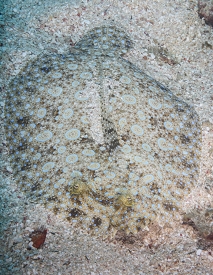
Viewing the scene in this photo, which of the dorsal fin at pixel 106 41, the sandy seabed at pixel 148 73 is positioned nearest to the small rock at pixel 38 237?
the sandy seabed at pixel 148 73

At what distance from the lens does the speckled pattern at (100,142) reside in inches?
152

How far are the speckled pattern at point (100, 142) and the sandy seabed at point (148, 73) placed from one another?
29cm

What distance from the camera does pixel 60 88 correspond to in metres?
4.62

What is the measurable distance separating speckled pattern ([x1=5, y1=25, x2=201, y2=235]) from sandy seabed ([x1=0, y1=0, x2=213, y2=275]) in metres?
0.29

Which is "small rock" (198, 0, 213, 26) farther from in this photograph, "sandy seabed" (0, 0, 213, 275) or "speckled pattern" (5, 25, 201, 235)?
"speckled pattern" (5, 25, 201, 235)

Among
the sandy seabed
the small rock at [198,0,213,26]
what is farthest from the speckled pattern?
the small rock at [198,0,213,26]

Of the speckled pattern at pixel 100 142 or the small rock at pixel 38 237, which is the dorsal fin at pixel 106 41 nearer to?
the speckled pattern at pixel 100 142

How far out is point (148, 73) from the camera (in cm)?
597

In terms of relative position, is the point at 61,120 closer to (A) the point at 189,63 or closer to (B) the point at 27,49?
(B) the point at 27,49

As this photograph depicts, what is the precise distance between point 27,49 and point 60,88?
5.15 feet

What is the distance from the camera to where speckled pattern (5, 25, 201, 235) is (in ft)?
12.7

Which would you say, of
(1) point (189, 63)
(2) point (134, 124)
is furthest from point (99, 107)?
(1) point (189, 63)

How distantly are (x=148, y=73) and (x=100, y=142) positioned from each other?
2472mm

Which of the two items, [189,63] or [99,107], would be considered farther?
[189,63]
